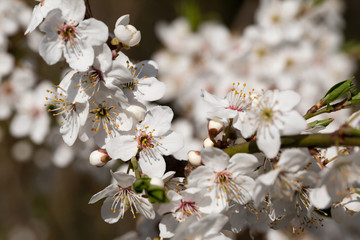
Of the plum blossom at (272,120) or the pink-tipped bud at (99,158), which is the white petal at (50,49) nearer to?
the pink-tipped bud at (99,158)

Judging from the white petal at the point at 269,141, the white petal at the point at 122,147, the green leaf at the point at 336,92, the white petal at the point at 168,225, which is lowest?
the white petal at the point at 168,225

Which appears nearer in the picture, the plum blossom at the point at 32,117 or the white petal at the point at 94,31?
the white petal at the point at 94,31

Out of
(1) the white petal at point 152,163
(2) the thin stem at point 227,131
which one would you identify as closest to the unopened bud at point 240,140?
(2) the thin stem at point 227,131

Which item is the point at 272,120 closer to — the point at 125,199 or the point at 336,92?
the point at 336,92

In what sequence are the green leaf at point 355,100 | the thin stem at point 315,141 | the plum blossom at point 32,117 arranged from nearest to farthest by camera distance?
the thin stem at point 315,141
the green leaf at point 355,100
the plum blossom at point 32,117

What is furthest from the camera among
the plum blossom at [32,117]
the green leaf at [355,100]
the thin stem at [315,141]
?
the plum blossom at [32,117]

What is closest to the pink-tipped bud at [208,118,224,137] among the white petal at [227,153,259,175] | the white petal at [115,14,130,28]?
the white petal at [227,153,259,175]

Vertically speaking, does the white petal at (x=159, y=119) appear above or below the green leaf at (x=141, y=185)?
above

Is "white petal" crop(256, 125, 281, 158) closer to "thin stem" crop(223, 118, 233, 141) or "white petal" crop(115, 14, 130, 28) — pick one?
"thin stem" crop(223, 118, 233, 141)

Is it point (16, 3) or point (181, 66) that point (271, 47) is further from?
point (16, 3)
